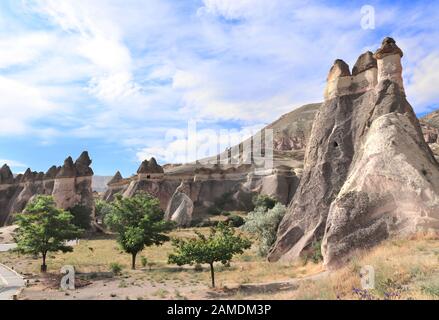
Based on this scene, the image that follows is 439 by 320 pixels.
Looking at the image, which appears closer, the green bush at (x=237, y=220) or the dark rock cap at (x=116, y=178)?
the green bush at (x=237, y=220)

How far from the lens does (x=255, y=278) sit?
60.7ft

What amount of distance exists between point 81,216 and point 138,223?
23921mm

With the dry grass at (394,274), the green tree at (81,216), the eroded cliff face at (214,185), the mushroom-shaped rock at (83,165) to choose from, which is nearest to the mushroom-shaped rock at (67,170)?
the mushroom-shaped rock at (83,165)

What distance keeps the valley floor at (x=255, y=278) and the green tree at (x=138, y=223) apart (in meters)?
1.61

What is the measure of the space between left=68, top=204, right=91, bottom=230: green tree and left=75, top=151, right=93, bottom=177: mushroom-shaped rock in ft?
17.7

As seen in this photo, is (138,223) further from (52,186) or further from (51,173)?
(51,173)

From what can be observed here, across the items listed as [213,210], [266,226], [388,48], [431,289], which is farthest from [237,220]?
[431,289]

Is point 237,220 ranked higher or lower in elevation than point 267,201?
lower

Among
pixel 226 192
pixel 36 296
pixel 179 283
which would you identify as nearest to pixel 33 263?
pixel 36 296

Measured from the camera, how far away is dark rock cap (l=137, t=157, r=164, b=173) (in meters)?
60.9

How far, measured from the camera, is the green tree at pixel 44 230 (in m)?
23.8

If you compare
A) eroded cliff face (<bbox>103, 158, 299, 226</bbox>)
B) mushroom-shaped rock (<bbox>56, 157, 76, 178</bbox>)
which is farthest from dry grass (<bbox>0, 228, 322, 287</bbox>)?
eroded cliff face (<bbox>103, 158, 299, 226</bbox>)

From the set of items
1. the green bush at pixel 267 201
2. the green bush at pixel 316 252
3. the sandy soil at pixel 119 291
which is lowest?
the sandy soil at pixel 119 291

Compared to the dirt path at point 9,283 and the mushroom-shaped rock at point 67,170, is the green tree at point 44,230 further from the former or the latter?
the mushroom-shaped rock at point 67,170
